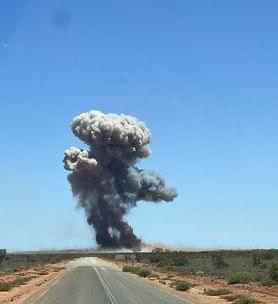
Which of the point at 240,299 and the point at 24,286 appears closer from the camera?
the point at 240,299

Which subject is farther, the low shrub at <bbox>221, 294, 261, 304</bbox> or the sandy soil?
the sandy soil

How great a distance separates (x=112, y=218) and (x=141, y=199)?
25.1 ft

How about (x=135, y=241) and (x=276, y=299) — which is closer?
(x=276, y=299)

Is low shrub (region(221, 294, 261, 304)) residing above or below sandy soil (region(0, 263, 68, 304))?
below

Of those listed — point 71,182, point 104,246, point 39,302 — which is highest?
point 71,182

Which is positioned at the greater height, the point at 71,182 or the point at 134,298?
the point at 71,182

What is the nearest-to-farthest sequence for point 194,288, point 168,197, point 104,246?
point 194,288
point 168,197
point 104,246

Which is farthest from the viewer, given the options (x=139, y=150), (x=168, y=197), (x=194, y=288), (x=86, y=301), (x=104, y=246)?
(x=104, y=246)

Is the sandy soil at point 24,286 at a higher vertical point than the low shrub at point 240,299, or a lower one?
higher

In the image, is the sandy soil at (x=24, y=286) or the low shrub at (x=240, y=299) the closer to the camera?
the low shrub at (x=240, y=299)

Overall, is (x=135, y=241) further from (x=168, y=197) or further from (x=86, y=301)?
(x=86, y=301)

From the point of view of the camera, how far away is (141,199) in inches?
5635

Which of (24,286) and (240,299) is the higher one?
(24,286)

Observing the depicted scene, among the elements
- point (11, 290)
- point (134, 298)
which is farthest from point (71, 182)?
point (134, 298)
